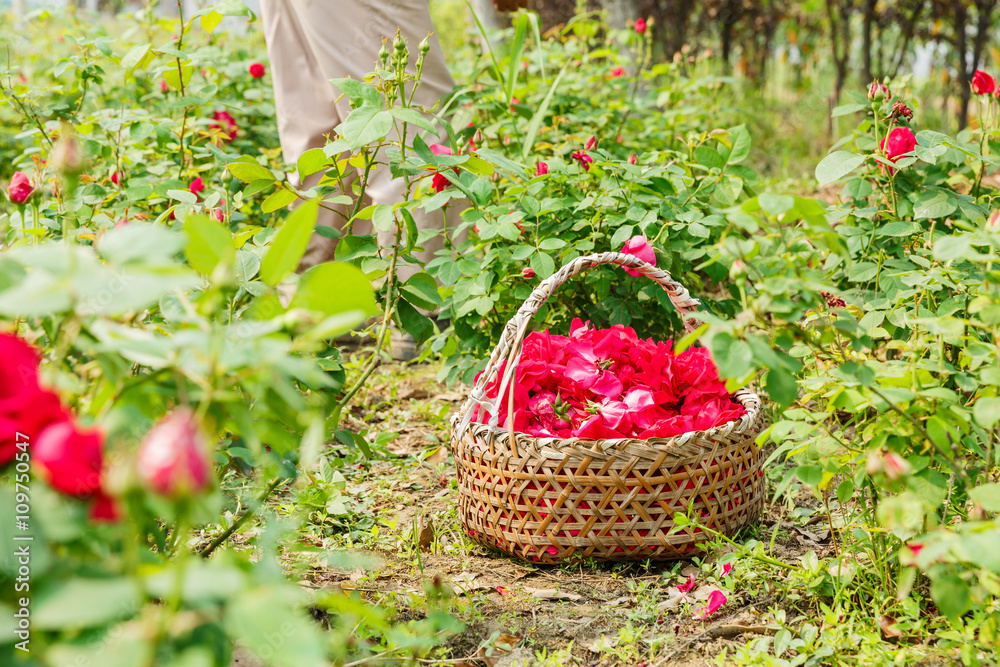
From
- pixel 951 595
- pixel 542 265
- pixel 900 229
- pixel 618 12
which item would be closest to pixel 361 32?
pixel 542 265

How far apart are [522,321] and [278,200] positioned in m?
0.47

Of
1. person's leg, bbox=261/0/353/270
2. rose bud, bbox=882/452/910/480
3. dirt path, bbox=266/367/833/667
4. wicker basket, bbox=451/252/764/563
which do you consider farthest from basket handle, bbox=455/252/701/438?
person's leg, bbox=261/0/353/270

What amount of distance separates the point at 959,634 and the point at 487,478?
2.41 ft

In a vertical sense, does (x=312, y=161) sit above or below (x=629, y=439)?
above

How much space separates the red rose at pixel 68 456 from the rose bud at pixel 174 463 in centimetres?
5

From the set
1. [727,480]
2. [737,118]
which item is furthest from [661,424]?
[737,118]

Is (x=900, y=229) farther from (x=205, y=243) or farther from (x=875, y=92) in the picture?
(x=205, y=243)

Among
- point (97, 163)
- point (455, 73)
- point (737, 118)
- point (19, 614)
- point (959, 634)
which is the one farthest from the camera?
point (737, 118)

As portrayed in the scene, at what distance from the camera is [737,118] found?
14.2 ft

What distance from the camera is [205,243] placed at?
62 centimetres

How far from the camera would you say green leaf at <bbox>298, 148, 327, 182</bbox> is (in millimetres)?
1158

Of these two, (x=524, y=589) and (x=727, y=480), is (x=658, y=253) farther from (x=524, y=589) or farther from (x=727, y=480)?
(x=524, y=589)

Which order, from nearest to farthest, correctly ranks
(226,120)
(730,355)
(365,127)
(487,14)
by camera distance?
(730,355) < (365,127) < (226,120) < (487,14)

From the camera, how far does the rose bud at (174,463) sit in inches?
15.9
